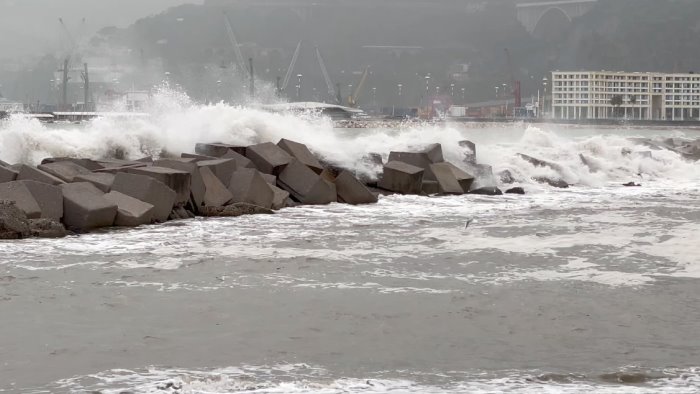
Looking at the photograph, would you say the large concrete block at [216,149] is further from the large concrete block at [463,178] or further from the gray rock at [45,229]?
the gray rock at [45,229]

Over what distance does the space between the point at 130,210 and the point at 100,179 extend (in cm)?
94

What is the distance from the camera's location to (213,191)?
13.8m

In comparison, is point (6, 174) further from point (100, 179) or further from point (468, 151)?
point (468, 151)

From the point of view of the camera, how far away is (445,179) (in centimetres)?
1770

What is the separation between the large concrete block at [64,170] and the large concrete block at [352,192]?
153 inches

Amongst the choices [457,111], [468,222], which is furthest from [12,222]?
[457,111]

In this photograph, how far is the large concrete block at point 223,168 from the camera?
46.3 feet

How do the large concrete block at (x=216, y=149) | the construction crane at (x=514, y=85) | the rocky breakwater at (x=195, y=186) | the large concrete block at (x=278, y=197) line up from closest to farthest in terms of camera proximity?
the rocky breakwater at (x=195, y=186) → the large concrete block at (x=278, y=197) → the large concrete block at (x=216, y=149) → the construction crane at (x=514, y=85)

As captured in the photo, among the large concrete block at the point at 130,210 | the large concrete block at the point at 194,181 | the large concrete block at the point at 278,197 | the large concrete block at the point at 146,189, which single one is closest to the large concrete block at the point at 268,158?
the large concrete block at the point at 278,197

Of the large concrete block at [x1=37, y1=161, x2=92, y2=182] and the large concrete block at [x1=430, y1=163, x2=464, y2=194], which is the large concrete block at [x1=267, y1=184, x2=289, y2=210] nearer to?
the large concrete block at [x1=37, y1=161, x2=92, y2=182]


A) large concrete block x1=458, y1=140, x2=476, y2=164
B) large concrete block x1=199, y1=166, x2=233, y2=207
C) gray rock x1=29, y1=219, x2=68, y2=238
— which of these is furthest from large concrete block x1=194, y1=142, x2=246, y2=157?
large concrete block x1=458, y1=140, x2=476, y2=164

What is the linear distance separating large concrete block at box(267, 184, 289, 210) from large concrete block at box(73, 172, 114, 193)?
2392 mm

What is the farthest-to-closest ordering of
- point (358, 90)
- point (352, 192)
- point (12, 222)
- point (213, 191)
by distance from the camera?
1. point (358, 90)
2. point (352, 192)
3. point (213, 191)
4. point (12, 222)

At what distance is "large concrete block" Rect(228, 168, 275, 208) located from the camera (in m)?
14.0
